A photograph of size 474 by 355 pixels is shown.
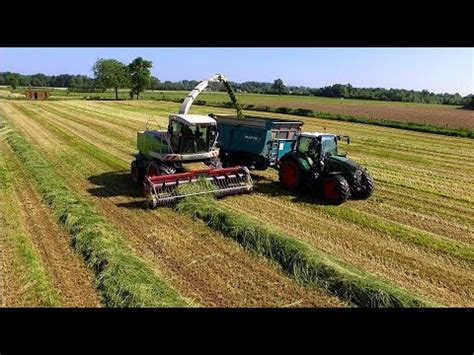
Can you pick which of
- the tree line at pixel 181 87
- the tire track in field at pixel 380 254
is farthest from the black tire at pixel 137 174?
the tree line at pixel 181 87

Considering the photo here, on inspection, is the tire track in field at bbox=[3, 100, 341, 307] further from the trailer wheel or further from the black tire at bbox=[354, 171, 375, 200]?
the black tire at bbox=[354, 171, 375, 200]

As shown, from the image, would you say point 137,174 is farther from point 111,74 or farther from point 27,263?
point 111,74

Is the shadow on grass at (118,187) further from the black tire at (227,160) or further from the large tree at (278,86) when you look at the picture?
the large tree at (278,86)

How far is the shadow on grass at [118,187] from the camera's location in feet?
33.2

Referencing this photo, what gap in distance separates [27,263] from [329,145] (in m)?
7.72

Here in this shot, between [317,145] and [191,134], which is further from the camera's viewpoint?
A: [191,134]

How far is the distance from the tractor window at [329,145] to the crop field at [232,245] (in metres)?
1.40

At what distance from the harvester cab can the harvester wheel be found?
1.11 metres

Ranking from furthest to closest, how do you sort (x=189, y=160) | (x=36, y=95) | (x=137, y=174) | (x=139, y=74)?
1. (x=139, y=74)
2. (x=36, y=95)
3. (x=137, y=174)
4. (x=189, y=160)

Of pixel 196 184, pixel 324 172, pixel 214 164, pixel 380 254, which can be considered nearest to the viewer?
pixel 380 254

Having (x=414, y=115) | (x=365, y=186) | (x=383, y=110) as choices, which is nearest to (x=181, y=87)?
(x=383, y=110)

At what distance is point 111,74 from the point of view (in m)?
67.4

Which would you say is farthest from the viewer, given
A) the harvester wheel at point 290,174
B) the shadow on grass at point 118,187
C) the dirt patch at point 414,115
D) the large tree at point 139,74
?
the large tree at point 139,74

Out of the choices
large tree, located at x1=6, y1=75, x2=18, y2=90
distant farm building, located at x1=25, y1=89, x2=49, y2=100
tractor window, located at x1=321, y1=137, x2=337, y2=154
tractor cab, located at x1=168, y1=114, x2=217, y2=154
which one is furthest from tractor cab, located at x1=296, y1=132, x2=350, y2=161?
large tree, located at x1=6, y1=75, x2=18, y2=90
